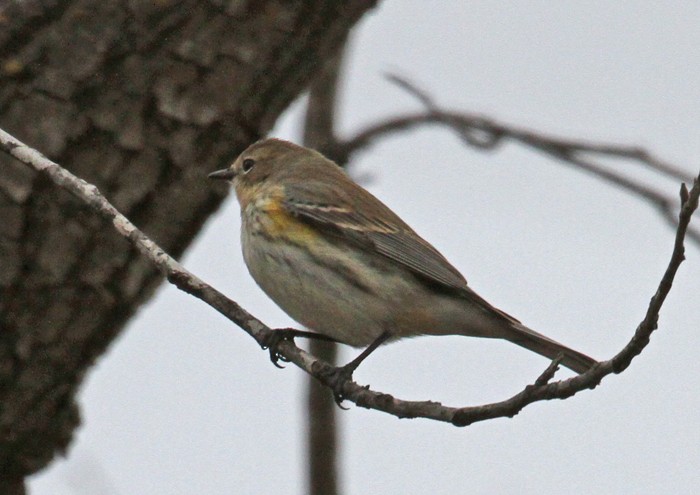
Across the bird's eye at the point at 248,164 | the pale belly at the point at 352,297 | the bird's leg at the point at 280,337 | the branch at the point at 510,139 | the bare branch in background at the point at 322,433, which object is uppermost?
the branch at the point at 510,139

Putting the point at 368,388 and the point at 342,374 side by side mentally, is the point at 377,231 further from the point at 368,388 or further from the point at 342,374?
the point at 368,388

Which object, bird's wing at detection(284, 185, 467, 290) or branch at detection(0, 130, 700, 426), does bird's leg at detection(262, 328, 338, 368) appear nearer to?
branch at detection(0, 130, 700, 426)

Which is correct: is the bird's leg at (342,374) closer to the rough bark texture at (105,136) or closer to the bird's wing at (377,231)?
the bird's wing at (377,231)

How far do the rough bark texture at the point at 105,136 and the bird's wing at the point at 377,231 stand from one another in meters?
0.45

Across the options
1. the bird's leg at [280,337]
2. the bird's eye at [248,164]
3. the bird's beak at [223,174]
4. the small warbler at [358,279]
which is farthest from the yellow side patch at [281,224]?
the bird's eye at [248,164]

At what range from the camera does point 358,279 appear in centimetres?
503

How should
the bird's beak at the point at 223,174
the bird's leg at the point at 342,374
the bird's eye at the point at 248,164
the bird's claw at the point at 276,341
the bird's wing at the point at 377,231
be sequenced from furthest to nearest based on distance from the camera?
1. the bird's eye at the point at 248,164
2. the bird's beak at the point at 223,174
3. the bird's wing at the point at 377,231
4. the bird's claw at the point at 276,341
5. the bird's leg at the point at 342,374

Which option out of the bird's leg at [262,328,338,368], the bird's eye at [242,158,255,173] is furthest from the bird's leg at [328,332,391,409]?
the bird's eye at [242,158,255,173]

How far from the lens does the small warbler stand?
196 inches

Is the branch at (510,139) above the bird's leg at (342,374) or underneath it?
above

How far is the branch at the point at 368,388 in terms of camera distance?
2.96 meters

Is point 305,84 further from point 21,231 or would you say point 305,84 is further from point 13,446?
point 13,446

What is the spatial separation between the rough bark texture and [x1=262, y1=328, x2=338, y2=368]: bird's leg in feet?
2.30

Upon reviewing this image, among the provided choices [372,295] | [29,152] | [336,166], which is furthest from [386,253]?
[29,152]
